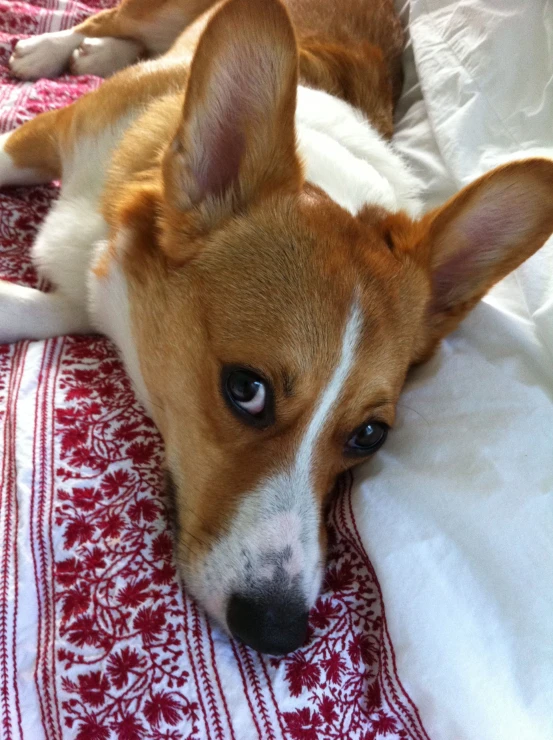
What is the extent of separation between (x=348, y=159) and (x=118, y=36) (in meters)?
1.93

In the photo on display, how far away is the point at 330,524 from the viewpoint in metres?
1.37

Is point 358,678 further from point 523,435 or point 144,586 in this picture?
point 523,435

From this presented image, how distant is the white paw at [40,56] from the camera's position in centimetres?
283

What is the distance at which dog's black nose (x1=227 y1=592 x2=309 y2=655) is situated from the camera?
1.11 meters

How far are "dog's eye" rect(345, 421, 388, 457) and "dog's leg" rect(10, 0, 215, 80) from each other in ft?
7.97

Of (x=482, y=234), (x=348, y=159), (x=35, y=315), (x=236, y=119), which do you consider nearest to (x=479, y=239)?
(x=482, y=234)

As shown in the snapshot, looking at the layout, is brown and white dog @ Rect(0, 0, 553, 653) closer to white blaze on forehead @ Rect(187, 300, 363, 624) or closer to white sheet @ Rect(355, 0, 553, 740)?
white blaze on forehead @ Rect(187, 300, 363, 624)

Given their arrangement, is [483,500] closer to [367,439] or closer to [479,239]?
[367,439]

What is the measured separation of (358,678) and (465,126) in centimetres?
153

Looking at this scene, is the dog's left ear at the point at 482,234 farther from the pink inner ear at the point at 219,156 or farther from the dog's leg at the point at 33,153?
the dog's leg at the point at 33,153

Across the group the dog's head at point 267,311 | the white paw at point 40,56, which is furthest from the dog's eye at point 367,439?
the white paw at point 40,56

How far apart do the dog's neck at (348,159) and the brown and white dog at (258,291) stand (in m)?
0.01

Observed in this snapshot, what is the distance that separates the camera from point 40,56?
9.37 ft

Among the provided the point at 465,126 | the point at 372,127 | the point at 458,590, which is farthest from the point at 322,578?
the point at 372,127
